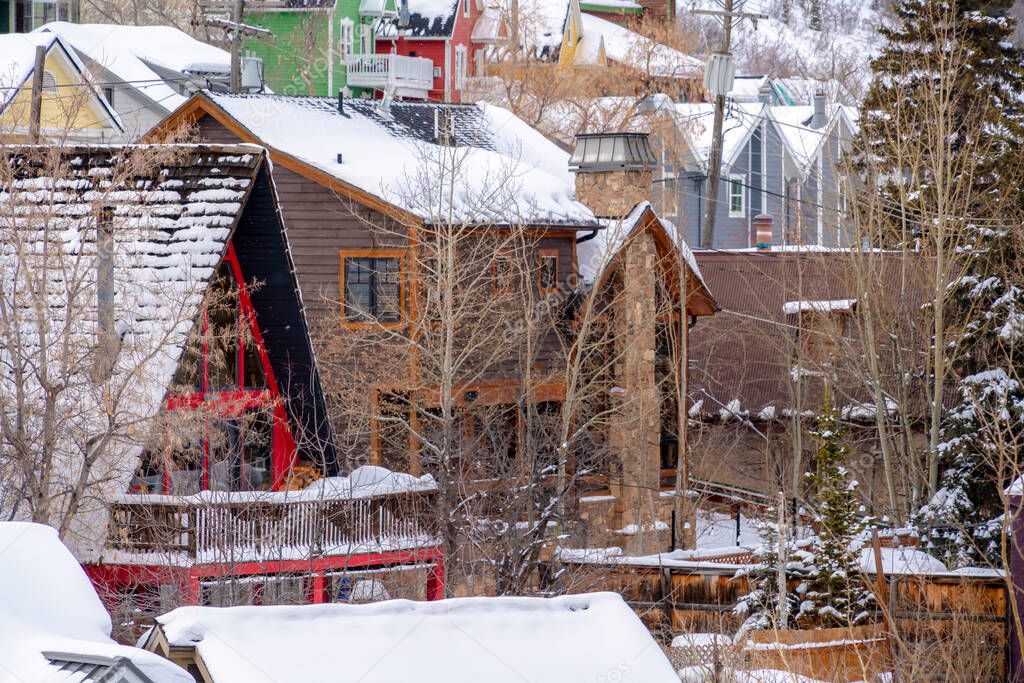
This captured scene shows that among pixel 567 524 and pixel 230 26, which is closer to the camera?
pixel 567 524

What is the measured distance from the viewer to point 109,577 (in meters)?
17.6

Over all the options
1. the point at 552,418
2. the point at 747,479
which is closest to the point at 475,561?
the point at 552,418

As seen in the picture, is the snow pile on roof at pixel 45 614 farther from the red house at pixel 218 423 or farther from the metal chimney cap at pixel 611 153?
the metal chimney cap at pixel 611 153

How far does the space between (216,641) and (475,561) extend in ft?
34.7

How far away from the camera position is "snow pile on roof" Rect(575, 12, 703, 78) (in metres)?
52.0

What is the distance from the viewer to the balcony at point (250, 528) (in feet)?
56.9

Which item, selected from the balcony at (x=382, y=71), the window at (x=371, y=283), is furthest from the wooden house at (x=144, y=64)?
the window at (x=371, y=283)

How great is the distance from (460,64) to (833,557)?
144 feet

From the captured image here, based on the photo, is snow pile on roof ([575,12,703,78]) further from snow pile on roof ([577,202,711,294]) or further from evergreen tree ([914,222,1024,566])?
evergreen tree ([914,222,1024,566])

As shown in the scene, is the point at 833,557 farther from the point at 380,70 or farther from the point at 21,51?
the point at 380,70

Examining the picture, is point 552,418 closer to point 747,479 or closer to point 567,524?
point 567,524

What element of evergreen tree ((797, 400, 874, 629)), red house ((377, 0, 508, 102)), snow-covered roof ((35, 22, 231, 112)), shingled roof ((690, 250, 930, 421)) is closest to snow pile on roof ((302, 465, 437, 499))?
evergreen tree ((797, 400, 874, 629))

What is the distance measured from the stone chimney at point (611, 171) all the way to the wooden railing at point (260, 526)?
412 inches

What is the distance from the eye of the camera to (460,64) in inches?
2422
